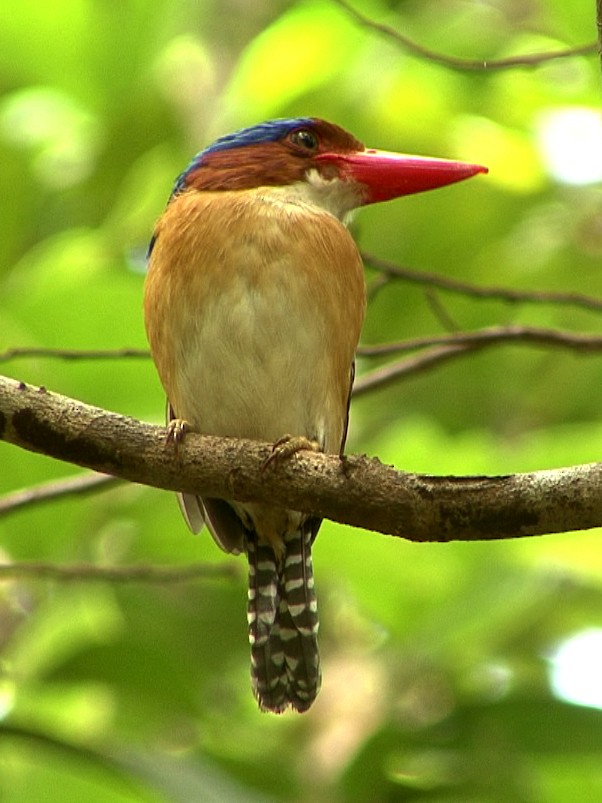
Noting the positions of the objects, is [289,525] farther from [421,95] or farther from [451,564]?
[421,95]

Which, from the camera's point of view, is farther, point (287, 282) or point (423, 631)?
point (423, 631)

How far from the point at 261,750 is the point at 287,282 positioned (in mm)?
1507

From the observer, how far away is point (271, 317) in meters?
3.45

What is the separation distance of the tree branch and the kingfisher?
1.78ft

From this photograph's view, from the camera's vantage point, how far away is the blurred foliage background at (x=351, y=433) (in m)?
3.80

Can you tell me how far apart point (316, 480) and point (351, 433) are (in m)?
2.49

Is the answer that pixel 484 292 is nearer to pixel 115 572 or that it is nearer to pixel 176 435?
pixel 115 572

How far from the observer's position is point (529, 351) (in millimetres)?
5223

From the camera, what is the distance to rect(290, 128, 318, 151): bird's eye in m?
4.05

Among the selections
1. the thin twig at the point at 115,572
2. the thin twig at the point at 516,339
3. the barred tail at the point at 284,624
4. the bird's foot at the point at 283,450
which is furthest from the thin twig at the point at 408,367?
the bird's foot at the point at 283,450

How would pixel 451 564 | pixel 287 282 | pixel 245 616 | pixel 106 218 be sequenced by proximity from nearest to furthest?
pixel 287 282 → pixel 451 564 → pixel 245 616 → pixel 106 218

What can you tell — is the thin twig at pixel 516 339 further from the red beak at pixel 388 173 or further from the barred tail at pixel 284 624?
the barred tail at pixel 284 624

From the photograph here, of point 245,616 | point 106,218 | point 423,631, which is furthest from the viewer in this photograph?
point 106,218

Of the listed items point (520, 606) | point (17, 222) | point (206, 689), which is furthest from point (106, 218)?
point (520, 606)
